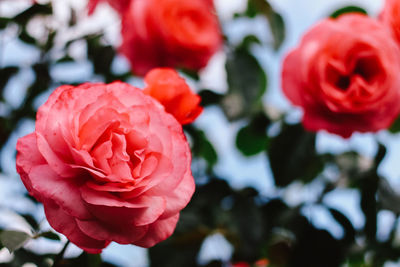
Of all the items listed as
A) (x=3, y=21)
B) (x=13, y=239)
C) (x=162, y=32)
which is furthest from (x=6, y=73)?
(x=13, y=239)

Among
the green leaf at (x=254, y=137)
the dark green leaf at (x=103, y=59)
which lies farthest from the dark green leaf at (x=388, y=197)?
the dark green leaf at (x=103, y=59)

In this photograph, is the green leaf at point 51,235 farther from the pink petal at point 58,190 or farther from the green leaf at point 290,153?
the green leaf at point 290,153

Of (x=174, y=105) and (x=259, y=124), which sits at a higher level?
(x=174, y=105)

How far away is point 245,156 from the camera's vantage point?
99cm

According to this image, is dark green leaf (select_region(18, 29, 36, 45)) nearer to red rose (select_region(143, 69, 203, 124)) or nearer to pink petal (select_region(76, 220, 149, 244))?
red rose (select_region(143, 69, 203, 124))

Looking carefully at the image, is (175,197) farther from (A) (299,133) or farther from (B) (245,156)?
(B) (245,156)

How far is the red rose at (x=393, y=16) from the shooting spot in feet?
1.76

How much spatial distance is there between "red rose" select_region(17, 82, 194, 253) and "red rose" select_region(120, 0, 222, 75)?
16.3 inches

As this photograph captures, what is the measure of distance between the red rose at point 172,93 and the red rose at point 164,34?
36cm

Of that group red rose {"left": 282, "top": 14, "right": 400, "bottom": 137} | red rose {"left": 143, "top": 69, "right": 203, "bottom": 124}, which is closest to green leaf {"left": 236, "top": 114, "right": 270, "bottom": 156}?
red rose {"left": 282, "top": 14, "right": 400, "bottom": 137}

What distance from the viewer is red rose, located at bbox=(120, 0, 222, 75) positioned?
2.63 feet

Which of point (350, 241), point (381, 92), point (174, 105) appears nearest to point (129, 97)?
point (174, 105)

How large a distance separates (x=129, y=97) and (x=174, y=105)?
66 mm

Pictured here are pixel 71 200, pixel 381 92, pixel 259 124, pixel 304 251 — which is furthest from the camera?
pixel 259 124
